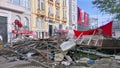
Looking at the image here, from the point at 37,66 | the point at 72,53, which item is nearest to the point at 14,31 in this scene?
the point at 72,53

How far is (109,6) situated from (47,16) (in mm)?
31329

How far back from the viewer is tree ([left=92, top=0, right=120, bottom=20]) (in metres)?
21.5

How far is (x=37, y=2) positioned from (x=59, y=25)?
1604 cm

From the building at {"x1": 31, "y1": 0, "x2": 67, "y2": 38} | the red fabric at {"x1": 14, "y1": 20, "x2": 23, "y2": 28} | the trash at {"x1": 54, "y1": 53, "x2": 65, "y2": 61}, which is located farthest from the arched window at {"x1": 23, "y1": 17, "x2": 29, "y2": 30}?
the trash at {"x1": 54, "y1": 53, "x2": 65, "y2": 61}

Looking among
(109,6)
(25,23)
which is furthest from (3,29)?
(109,6)

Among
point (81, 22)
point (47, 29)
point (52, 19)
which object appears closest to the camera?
point (47, 29)

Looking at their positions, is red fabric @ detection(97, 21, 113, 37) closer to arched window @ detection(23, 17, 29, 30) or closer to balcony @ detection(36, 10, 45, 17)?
arched window @ detection(23, 17, 29, 30)

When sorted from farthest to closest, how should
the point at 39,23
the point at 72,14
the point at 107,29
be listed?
the point at 72,14 → the point at 39,23 → the point at 107,29

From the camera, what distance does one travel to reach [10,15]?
36.2 m

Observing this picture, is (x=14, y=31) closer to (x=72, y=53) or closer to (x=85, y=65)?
(x=72, y=53)

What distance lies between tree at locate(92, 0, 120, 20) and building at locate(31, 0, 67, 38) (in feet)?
76.0

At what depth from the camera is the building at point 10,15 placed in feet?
114

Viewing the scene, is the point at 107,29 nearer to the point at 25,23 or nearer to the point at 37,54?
the point at 37,54

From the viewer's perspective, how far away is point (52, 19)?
56281 millimetres
